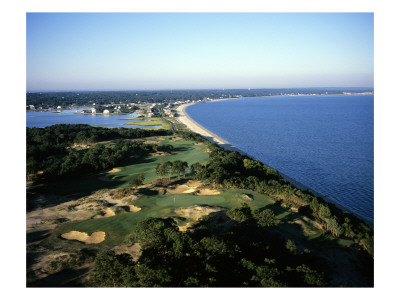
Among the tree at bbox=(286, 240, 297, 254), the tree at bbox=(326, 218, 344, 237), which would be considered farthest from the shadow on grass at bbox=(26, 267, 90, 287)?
the tree at bbox=(326, 218, 344, 237)

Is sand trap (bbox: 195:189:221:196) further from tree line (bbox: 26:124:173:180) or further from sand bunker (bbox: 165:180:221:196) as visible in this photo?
tree line (bbox: 26:124:173:180)

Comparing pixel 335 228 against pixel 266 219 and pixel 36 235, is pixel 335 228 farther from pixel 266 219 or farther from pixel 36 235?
pixel 36 235

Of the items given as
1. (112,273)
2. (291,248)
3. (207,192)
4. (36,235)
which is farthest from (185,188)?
(112,273)

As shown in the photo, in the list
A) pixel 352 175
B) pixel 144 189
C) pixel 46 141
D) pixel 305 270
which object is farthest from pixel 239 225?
pixel 46 141

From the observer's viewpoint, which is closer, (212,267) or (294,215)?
(212,267)

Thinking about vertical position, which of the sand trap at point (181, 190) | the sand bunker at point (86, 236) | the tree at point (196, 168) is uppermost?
the tree at point (196, 168)

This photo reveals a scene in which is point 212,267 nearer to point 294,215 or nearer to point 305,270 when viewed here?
point 305,270

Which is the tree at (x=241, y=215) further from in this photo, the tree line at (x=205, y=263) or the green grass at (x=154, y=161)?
the green grass at (x=154, y=161)

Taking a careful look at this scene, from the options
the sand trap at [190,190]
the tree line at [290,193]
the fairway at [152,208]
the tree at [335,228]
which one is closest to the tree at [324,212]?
the tree line at [290,193]
